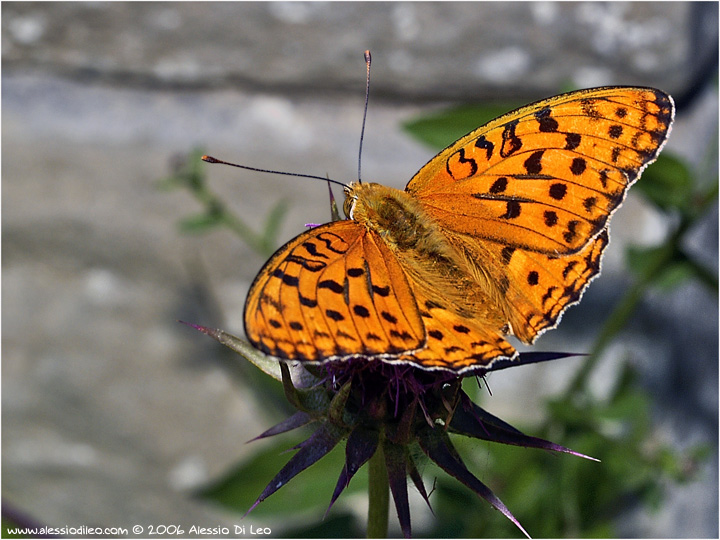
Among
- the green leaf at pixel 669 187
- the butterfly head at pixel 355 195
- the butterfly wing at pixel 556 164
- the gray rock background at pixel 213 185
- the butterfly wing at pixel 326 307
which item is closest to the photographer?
the butterfly wing at pixel 326 307

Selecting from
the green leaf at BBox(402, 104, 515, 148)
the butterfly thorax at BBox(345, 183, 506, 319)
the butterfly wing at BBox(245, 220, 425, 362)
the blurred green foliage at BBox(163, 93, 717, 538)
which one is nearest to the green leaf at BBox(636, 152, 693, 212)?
the blurred green foliage at BBox(163, 93, 717, 538)

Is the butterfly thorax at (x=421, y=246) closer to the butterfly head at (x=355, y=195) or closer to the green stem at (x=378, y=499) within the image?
the butterfly head at (x=355, y=195)

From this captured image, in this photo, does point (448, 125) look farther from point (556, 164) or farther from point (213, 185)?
point (213, 185)

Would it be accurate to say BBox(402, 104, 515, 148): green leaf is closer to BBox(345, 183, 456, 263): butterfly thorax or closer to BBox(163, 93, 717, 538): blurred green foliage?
BBox(163, 93, 717, 538): blurred green foliage

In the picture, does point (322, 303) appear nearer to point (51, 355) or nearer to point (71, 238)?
point (71, 238)

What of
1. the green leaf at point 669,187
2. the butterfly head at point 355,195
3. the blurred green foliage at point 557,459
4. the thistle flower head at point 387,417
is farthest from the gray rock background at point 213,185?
the thistle flower head at point 387,417
